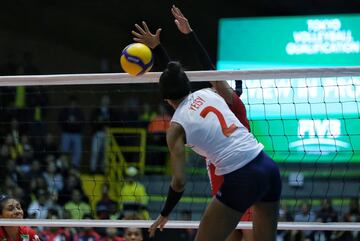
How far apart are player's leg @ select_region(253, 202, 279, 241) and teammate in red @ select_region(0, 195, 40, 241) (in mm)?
2941

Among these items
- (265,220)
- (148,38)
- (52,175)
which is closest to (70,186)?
(52,175)

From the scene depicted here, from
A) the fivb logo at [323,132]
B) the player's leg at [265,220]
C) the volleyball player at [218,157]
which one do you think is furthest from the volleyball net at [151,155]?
the volleyball player at [218,157]

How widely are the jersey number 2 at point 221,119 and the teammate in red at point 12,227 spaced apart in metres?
2.98

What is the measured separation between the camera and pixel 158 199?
1598 centimetres

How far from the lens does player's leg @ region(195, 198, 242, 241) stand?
556 centimetres

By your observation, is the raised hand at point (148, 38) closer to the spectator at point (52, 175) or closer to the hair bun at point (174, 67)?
the hair bun at point (174, 67)

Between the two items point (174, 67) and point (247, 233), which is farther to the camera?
point (247, 233)

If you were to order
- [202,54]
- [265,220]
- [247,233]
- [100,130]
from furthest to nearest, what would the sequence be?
[100,130]
[247,233]
[202,54]
[265,220]

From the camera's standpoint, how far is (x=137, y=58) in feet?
21.4

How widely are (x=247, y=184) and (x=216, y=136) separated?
0.39m

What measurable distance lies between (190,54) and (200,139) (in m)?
14.6

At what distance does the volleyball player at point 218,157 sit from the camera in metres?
5.57

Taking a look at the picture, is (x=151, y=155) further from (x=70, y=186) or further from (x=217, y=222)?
(x=217, y=222)

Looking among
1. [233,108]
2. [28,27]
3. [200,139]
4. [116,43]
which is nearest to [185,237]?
[233,108]
